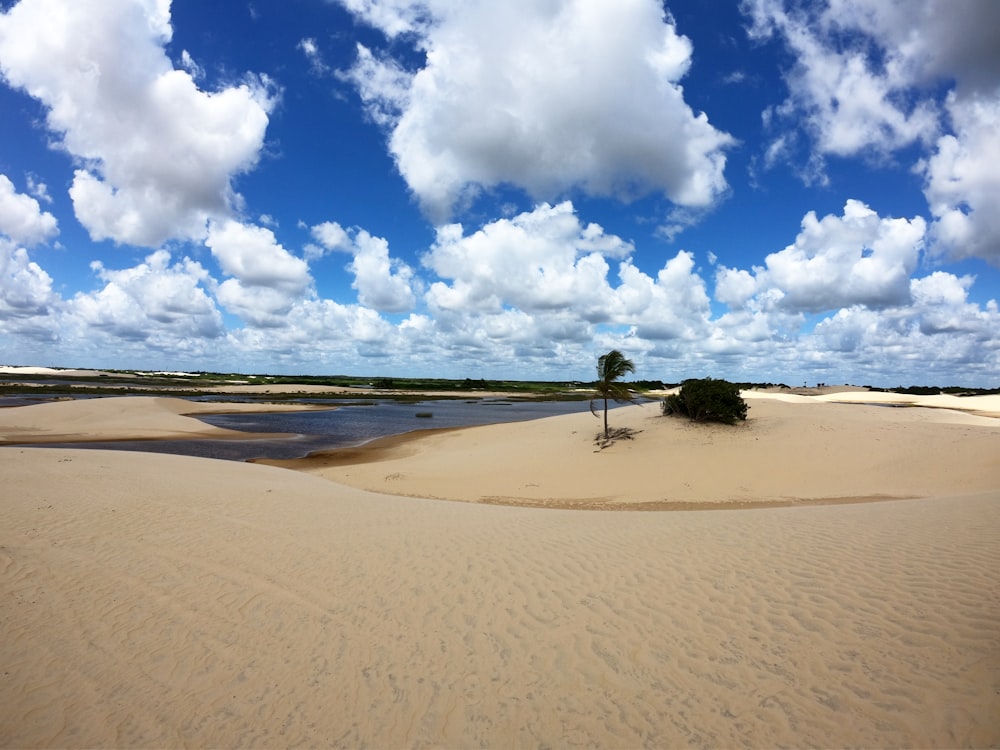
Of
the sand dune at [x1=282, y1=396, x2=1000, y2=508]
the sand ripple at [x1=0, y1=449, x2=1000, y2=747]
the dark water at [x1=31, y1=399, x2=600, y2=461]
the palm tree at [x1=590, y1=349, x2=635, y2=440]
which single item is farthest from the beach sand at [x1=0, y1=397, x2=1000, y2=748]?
the dark water at [x1=31, y1=399, x2=600, y2=461]

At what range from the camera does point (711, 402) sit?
26.3 metres

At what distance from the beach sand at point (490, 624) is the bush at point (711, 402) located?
1334 cm

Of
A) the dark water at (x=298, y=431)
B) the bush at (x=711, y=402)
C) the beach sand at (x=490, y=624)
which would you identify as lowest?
the dark water at (x=298, y=431)

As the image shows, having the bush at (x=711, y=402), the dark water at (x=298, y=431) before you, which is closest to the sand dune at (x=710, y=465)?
the bush at (x=711, y=402)

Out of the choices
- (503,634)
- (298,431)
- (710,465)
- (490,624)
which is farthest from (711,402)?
(298,431)

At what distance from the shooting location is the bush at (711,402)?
26172 mm

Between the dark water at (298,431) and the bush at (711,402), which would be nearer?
the bush at (711,402)

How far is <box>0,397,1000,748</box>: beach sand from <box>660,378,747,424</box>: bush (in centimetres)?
1334

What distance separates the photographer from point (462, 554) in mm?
9461

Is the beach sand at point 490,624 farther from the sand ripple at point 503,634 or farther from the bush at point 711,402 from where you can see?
the bush at point 711,402

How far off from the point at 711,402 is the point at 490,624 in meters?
22.7

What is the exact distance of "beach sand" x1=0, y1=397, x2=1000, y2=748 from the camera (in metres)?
4.75

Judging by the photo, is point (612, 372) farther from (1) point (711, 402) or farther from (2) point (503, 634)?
(2) point (503, 634)

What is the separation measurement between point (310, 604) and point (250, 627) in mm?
869
